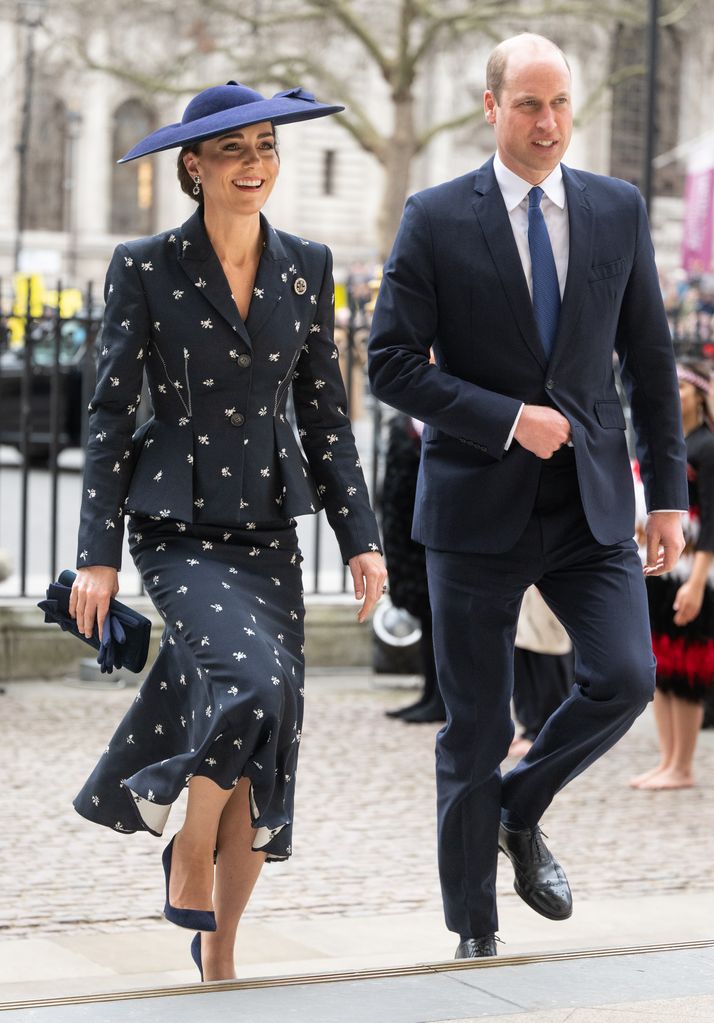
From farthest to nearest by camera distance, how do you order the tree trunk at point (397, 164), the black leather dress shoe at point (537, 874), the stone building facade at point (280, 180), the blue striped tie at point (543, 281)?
the stone building facade at point (280, 180) < the tree trunk at point (397, 164) < the black leather dress shoe at point (537, 874) < the blue striped tie at point (543, 281)

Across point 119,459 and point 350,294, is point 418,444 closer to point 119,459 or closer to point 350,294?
point 350,294

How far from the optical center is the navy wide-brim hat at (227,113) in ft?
12.3

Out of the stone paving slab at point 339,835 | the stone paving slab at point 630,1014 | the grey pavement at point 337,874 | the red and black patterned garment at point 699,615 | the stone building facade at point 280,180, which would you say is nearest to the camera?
the stone paving slab at point 630,1014

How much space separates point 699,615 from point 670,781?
0.70 meters

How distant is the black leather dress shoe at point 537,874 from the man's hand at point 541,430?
0.92 m

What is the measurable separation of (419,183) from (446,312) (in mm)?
57506

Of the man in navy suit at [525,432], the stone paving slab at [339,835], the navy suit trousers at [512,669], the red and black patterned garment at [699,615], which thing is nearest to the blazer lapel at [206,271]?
the man in navy suit at [525,432]

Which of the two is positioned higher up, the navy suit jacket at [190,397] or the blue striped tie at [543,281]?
the blue striped tie at [543,281]

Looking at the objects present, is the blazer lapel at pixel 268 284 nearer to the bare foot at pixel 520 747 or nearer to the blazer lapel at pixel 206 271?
the blazer lapel at pixel 206 271

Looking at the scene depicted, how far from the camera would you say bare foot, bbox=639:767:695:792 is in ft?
23.1

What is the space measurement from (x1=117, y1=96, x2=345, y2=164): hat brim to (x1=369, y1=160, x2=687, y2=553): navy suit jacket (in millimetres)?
379

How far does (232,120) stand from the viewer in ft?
12.3

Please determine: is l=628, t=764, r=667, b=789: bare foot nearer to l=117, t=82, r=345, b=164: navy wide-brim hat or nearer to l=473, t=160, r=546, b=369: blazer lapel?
l=473, t=160, r=546, b=369: blazer lapel

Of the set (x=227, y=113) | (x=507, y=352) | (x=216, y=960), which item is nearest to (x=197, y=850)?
(x=216, y=960)
